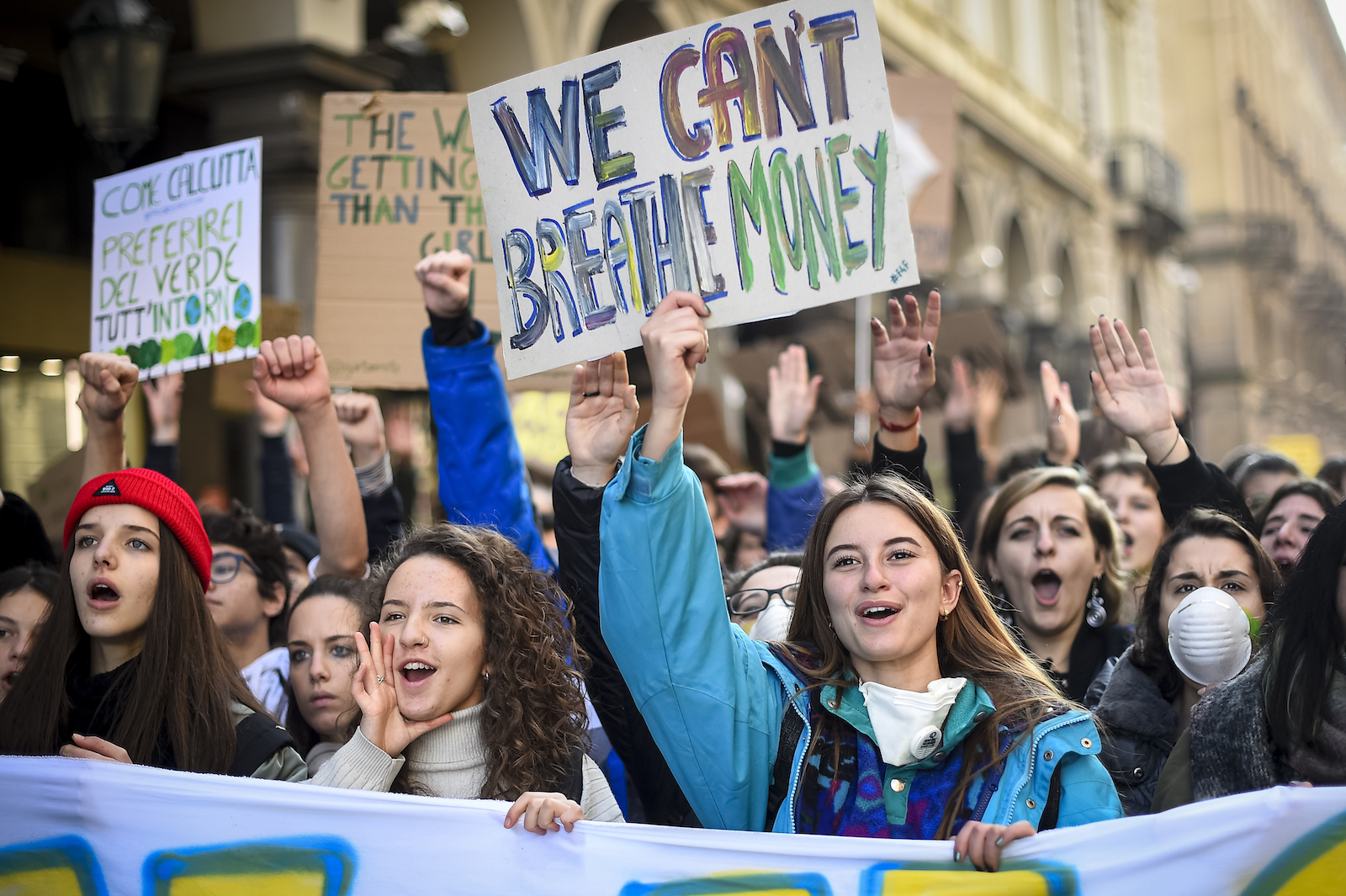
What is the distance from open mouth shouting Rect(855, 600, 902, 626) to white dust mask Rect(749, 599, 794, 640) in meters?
0.62

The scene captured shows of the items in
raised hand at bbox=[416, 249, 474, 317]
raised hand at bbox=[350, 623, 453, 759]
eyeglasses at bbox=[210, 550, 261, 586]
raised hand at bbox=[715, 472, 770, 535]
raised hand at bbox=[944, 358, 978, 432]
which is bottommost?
raised hand at bbox=[350, 623, 453, 759]

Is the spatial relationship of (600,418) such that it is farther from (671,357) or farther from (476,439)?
(476,439)

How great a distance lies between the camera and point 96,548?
8.62ft

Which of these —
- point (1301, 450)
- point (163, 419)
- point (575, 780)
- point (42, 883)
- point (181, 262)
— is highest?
point (1301, 450)

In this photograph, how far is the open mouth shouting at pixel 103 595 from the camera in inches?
102

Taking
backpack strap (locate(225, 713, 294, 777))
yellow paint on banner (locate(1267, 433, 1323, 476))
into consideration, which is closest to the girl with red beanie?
backpack strap (locate(225, 713, 294, 777))

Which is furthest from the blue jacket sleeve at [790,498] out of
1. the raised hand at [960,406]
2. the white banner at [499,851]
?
the white banner at [499,851]

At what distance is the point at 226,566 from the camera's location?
3555 mm

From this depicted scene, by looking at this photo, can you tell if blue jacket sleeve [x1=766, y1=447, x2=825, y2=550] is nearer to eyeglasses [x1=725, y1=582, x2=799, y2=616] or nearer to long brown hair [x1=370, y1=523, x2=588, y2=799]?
eyeglasses [x1=725, y1=582, x2=799, y2=616]

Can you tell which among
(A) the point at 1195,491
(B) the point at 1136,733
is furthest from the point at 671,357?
(A) the point at 1195,491

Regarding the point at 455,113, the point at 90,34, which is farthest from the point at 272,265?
the point at 455,113

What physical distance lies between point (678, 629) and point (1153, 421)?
1.52 meters

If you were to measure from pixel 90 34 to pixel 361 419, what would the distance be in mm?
1979

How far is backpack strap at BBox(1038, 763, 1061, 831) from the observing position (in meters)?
2.07
